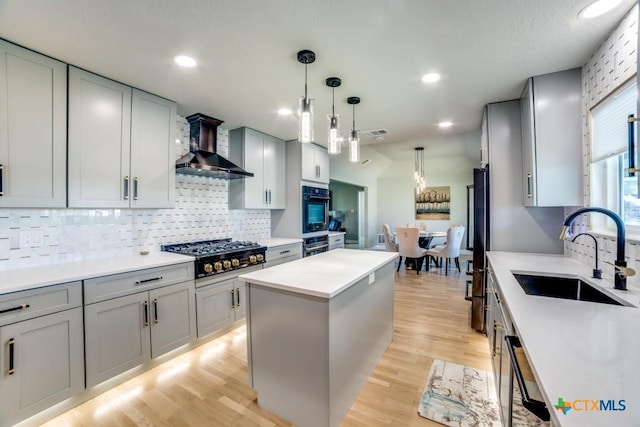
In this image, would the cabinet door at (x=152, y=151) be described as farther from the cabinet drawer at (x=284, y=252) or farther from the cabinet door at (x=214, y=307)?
the cabinet drawer at (x=284, y=252)

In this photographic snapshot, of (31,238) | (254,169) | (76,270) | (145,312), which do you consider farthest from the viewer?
(254,169)

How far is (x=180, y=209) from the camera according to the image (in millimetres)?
3244

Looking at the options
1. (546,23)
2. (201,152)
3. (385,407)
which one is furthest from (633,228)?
(201,152)

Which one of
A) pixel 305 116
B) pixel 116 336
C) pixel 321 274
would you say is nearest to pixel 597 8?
pixel 305 116

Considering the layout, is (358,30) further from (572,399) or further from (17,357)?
(17,357)

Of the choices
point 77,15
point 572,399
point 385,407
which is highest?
point 77,15

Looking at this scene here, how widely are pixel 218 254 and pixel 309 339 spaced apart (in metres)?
1.59

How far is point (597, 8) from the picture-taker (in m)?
1.57

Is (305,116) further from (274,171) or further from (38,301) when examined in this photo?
(274,171)

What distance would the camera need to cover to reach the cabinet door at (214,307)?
8.95 feet

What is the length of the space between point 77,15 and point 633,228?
3565 mm

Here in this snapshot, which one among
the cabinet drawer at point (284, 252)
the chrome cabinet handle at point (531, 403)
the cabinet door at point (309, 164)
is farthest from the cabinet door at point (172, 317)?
the chrome cabinet handle at point (531, 403)

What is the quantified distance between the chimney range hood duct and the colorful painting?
6.80 metres

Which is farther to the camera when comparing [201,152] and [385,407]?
[201,152]
